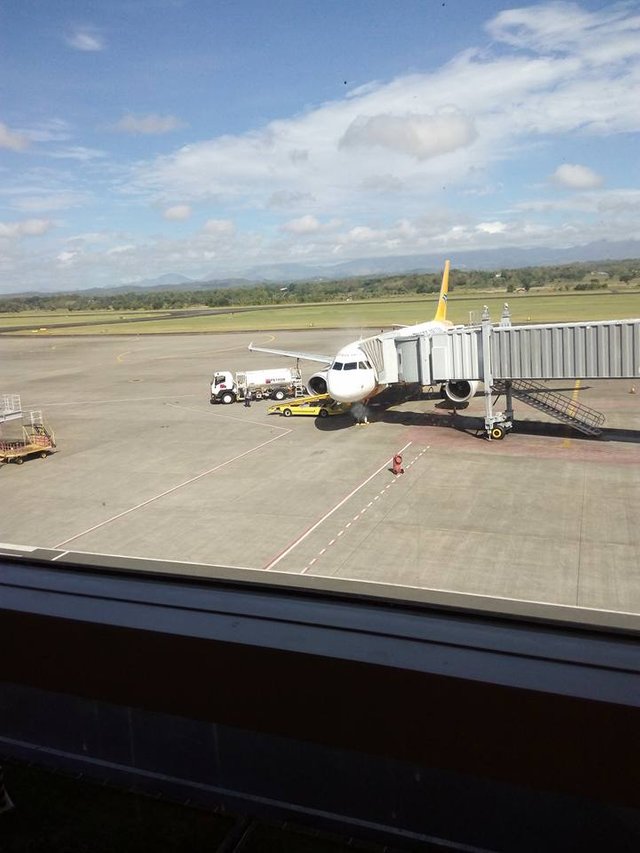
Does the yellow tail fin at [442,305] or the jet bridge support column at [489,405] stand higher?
the yellow tail fin at [442,305]

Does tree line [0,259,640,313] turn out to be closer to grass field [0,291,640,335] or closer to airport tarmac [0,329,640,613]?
grass field [0,291,640,335]

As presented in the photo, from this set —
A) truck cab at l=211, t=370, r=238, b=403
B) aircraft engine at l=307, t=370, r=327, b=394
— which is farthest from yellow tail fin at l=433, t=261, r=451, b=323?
truck cab at l=211, t=370, r=238, b=403

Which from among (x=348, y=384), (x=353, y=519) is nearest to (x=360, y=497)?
(x=353, y=519)

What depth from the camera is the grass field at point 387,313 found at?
845 inches

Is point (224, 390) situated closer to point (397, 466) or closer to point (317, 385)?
point (317, 385)

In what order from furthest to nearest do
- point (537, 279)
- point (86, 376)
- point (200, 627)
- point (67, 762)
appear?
point (86, 376), point (537, 279), point (67, 762), point (200, 627)

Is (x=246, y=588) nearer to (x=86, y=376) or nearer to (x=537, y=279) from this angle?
(x=537, y=279)

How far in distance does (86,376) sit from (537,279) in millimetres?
34376

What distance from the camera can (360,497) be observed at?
1631cm

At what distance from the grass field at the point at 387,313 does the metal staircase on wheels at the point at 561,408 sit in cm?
280

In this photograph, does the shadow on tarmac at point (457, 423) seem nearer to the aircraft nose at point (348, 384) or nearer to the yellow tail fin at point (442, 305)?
the aircraft nose at point (348, 384)

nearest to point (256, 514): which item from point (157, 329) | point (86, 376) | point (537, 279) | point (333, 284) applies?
point (537, 279)

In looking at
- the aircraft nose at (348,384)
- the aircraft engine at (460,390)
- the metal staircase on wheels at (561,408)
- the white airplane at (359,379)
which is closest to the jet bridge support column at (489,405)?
the metal staircase on wheels at (561,408)

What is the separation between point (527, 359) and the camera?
842 inches
